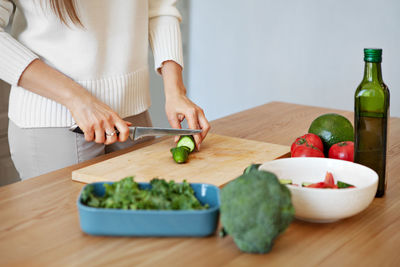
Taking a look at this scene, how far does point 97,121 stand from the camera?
135 cm

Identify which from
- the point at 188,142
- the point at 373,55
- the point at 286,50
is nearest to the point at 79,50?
the point at 188,142

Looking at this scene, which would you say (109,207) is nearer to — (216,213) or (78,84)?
(216,213)

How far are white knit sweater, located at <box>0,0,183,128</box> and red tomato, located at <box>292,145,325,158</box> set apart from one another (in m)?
0.62

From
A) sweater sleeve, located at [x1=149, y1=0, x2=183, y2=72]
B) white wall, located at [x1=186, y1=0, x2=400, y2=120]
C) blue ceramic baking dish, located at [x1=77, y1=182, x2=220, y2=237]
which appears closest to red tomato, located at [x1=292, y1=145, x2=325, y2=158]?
blue ceramic baking dish, located at [x1=77, y1=182, x2=220, y2=237]

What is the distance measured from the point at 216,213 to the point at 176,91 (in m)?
0.78

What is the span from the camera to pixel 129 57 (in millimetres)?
1627

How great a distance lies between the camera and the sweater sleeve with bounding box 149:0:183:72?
1735 millimetres

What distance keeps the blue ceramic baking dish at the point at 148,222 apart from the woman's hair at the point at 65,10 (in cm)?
71

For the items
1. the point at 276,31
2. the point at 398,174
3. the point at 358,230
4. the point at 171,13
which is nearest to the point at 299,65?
the point at 276,31

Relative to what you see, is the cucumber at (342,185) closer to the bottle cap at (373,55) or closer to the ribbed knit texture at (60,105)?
the bottle cap at (373,55)

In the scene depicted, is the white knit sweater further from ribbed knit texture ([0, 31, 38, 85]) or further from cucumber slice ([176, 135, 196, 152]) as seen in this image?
cucumber slice ([176, 135, 196, 152])

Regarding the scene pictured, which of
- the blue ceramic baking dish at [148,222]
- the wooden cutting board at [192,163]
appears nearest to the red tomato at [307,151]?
the wooden cutting board at [192,163]

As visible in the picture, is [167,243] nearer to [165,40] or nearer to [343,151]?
[343,151]

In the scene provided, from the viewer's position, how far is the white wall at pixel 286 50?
3193 millimetres
